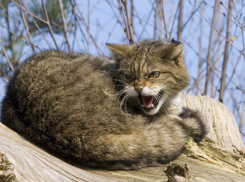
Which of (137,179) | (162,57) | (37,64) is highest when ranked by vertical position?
(162,57)

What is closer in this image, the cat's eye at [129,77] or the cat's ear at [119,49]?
the cat's eye at [129,77]

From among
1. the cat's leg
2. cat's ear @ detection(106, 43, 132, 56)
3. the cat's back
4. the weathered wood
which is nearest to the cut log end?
the weathered wood

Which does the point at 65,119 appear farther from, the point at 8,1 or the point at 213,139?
the point at 8,1

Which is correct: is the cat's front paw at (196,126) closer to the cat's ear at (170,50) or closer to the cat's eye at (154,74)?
the cat's eye at (154,74)

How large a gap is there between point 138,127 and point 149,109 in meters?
0.30

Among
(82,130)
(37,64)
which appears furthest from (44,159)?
(37,64)

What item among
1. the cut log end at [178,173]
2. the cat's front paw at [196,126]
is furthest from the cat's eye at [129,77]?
the cut log end at [178,173]

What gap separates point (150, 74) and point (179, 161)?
2.54ft

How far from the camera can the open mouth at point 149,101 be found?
3.31 m

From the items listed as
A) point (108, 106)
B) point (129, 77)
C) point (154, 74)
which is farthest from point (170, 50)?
point (108, 106)

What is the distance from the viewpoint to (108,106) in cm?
303

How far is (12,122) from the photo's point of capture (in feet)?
10.2

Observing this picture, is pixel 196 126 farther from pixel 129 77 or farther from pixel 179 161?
pixel 129 77

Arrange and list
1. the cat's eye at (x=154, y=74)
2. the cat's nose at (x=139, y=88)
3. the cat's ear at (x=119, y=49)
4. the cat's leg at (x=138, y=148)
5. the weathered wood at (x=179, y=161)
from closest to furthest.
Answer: the weathered wood at (x=179, y=161) → the cat's leg at (x=138, y=148) → the cat's nose at (x=139, y=88) → the cat's eye at (x=154, y=74) → the cat's ear at (x=119, y=49)
